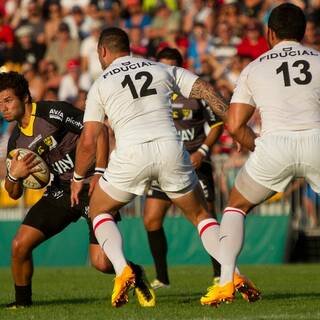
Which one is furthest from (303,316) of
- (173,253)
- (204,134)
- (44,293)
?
(173,253)

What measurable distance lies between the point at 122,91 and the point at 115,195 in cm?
90

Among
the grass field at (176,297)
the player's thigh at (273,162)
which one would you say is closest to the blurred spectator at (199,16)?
the grass field at (176,297)

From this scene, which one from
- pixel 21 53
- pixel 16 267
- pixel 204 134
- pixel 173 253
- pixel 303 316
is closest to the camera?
pixel 303 316

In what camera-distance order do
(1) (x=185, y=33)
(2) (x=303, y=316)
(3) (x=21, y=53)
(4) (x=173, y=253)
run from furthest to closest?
(3) (x=21, y=53) < (1) (x=185, y=33) < (4) (x=173, y=253) < (2) (x=303, y=316)

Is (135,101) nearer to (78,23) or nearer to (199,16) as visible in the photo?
(199,16)

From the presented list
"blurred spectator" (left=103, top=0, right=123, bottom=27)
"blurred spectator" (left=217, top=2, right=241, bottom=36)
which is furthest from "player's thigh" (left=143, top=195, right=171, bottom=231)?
"blurred spectator" (left=103, top=0, right=123, bottom=27)

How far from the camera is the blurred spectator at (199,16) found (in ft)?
77.4

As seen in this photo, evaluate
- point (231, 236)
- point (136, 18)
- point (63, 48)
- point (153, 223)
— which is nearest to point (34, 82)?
point (63, 48)

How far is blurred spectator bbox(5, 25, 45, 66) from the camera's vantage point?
83.6ft

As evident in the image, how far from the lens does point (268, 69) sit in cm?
989

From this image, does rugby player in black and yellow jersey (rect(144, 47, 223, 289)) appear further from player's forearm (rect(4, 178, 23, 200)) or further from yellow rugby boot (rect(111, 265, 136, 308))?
yellow rugby boot (rect(111, 265, 136, 308))

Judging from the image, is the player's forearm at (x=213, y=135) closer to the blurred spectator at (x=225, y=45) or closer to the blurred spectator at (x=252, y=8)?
the blurred spectator at (x=225, y=45)

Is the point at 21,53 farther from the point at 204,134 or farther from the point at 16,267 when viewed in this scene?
the point at 16,267

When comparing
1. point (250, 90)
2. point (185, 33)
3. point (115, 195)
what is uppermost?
point (185, 33)
